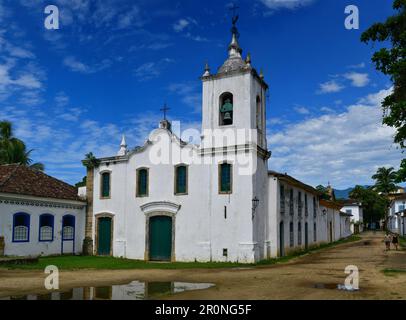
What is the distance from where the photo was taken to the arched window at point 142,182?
22.8 metres

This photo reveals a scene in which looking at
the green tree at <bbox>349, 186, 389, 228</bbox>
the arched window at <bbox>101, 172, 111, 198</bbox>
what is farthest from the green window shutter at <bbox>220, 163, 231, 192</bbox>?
the green tree at <bbox>349, 186, 389, 228</bbox>

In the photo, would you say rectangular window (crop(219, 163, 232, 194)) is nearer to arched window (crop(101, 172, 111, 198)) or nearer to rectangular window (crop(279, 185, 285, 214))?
rectangular window (crop(279, 185, 285, 214))

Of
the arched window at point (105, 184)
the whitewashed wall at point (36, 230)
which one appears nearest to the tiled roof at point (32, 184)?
the whitewashed wall at point (36, 230)

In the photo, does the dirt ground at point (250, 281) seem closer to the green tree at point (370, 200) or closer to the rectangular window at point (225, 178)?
the rectangular window at point (225, 178)

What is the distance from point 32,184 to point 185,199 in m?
8.26

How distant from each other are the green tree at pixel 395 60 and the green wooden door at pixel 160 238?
11.8 m

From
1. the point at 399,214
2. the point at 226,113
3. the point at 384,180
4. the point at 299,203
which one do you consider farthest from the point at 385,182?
the point at 226,113

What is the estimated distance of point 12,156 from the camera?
34781 millimetres

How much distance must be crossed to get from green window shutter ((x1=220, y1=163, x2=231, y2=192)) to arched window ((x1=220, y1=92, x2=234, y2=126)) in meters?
2.23

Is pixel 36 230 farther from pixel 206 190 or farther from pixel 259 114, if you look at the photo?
pixel 259 114

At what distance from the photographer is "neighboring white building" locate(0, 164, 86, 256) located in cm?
2050

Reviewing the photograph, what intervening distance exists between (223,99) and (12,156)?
2103 cm

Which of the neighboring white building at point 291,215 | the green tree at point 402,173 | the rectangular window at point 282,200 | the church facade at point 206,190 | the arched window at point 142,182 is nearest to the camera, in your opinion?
the green tree at point 402,173
